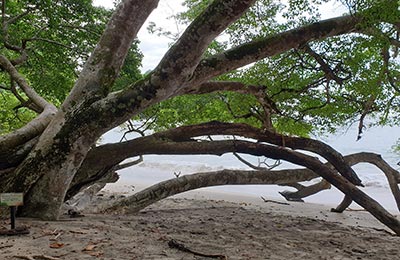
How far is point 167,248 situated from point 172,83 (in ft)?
5.04

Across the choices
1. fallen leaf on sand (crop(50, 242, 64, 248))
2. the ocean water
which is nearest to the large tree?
fallen leaf on sand (crop(50, 242, 64, 248))

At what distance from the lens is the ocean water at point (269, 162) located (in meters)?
13.6

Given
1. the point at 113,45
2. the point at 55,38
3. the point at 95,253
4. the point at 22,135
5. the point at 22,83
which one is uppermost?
the point at 55,38

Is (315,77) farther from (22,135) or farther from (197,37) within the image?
(22,135)

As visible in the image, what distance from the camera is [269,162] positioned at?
24.7 metres

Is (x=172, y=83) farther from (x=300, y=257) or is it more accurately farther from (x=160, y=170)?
(x=160, y=170)

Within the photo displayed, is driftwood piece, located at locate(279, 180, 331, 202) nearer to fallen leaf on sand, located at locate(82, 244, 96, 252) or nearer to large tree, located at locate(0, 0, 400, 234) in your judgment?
large tree, located at locate(0, 0, 400, 234)

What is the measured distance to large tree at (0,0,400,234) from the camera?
3814 millimetres

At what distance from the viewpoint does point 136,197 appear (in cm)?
580

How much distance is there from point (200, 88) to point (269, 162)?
20.7m

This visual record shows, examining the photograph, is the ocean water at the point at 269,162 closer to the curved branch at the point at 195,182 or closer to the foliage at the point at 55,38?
the curved branch at the point at 195,182

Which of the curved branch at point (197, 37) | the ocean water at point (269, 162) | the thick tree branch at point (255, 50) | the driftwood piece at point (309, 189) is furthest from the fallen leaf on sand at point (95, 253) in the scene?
the ocean water at point (269, 162)

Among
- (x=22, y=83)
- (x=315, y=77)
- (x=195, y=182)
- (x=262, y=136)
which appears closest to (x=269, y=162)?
(x=315, y=77)

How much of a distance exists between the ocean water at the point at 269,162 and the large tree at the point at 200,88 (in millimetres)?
2174
